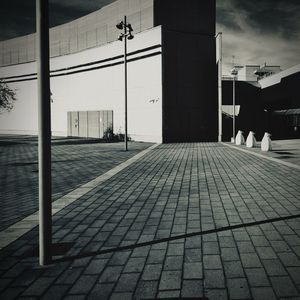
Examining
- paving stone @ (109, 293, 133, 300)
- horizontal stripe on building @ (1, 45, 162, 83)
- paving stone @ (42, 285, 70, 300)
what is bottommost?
paving stone @ (42, 285, 70, 300)

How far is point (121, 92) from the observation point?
29688 millimetres

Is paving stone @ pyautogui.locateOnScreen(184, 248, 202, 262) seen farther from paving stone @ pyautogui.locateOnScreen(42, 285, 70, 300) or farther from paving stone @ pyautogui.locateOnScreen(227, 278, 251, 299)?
paving stone @ pyautogui.locateOnScreen(42, 285, 70, 300)

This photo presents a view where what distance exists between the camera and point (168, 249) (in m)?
4.21

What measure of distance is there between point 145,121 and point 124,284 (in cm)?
2495

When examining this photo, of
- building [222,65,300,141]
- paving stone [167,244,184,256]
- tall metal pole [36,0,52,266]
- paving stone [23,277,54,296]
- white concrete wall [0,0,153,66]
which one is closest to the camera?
paving stone [23,277,54,296]

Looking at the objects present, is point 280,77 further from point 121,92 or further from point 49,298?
point 49,298

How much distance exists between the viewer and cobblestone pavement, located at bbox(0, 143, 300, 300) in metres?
3.18

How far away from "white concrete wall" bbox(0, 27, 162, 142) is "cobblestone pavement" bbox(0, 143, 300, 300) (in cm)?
1963

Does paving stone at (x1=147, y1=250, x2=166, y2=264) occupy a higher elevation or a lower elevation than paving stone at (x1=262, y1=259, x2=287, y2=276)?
lower

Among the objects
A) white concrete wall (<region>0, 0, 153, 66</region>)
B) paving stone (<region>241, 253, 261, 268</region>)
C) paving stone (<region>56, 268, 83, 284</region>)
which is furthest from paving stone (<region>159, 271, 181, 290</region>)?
white concrete wall (<region>0, 0, 153, 66</region>)

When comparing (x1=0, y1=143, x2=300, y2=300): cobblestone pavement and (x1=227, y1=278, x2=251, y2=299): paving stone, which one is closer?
(x1=227, y1=278, x2=251, y2=299): paving stone

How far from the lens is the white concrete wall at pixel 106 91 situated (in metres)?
27.1

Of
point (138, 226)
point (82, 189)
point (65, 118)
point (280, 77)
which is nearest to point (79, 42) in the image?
point (65, 118)

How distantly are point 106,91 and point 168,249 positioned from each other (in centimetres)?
2876
